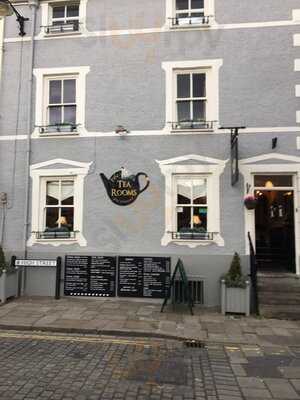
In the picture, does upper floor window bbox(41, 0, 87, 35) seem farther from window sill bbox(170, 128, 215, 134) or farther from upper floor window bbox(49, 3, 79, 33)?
window sill bbox(170, 128, 215, 134)

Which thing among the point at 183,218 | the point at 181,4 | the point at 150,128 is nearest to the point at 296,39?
the point at 181,4

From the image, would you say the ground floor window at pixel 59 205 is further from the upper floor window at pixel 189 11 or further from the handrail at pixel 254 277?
the upper floor window at pixel 189 11

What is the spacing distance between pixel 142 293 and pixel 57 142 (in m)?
4.72

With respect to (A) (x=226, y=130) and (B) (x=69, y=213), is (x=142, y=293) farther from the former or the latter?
(A) (x=226, y=130)

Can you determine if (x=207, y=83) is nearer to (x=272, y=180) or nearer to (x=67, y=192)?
(x=272, y=180)

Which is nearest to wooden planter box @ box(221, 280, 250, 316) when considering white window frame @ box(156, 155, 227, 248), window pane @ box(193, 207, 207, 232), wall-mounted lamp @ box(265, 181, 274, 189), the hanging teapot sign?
white window frame @ box(156, 155, 227, 248)

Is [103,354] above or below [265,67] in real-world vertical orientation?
below

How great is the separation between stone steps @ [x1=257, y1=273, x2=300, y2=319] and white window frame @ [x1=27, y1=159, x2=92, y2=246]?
4.76 meters

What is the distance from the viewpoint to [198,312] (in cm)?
1006

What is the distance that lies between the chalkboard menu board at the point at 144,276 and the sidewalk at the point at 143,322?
0.35 metres

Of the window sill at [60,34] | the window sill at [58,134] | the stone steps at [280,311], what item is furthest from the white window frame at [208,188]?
the window sill at [60,34]

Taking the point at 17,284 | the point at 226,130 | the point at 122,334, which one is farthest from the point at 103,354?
the point at 226,130

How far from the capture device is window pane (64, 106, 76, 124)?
39.1 ft

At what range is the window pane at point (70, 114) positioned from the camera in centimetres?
1191
